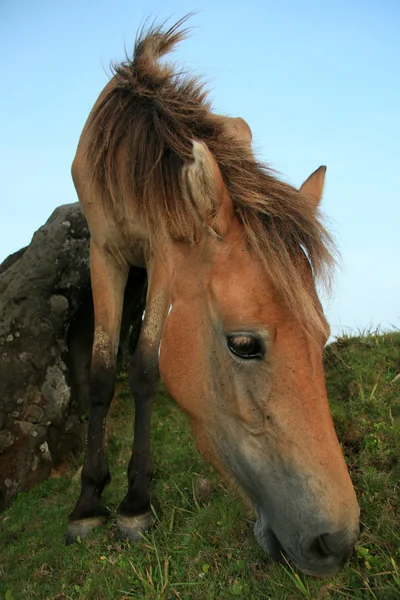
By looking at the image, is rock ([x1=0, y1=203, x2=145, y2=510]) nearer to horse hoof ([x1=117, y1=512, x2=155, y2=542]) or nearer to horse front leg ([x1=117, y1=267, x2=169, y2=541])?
horse front leg ([x1=117, y1=267, x2=169, y2=541])

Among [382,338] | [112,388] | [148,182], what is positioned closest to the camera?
[148,182]

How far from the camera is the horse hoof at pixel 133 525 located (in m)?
2.93

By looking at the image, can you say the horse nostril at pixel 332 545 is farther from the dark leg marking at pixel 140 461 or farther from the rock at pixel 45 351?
the rock at pixel 45 351

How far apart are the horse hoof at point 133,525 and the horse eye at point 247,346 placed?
54.6 inches

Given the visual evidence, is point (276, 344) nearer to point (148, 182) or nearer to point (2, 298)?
point (148, 182)

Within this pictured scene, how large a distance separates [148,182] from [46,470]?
329cm

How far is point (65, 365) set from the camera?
17.4 feet

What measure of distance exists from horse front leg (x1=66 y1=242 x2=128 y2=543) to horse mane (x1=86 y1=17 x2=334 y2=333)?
536 mm

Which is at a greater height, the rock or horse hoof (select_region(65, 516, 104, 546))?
the rock

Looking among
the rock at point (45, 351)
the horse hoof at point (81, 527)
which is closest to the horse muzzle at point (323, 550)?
the horse hoof at point (81, 527)

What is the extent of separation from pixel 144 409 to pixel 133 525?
28.7 inches

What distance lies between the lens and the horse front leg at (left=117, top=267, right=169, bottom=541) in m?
2.98

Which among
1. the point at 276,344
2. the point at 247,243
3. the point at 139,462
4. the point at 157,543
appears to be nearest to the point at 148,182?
the point at 247,243

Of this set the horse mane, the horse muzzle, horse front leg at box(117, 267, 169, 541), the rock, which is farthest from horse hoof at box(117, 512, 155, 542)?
the rock
